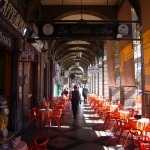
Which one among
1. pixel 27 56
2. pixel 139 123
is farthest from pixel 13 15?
pixel 139 123

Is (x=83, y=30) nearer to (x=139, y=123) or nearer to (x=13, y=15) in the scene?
(x=13, y=15)

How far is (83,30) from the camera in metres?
8.74

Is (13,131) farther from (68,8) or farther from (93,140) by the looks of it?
(68,8)

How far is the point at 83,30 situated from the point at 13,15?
283cm

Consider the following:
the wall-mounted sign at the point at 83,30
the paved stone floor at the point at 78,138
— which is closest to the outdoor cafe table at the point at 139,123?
the paved stone floor at the point at 78,138

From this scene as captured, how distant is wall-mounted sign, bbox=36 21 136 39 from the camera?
8.68m

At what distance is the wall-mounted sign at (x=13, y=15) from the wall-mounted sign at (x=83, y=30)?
82 cm

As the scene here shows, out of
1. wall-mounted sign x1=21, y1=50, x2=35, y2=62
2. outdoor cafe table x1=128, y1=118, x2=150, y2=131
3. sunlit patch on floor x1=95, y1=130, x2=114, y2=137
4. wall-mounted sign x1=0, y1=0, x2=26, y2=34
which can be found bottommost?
sunlit patch on floor x1=95, y1=130, x2=114, y2=137

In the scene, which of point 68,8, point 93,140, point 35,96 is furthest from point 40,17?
point 93,140

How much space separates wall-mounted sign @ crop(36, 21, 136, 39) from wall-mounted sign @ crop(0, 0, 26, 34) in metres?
0.82

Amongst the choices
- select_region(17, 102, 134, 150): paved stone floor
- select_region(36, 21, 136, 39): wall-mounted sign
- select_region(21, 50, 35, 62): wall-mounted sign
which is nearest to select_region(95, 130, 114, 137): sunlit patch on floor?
select_region(17, 102, 134, 150): paved stone floor

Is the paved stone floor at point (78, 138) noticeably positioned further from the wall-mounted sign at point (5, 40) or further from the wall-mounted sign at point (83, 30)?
the wall-mounted sign at point (83, 30)

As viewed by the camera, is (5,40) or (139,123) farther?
(5,40)

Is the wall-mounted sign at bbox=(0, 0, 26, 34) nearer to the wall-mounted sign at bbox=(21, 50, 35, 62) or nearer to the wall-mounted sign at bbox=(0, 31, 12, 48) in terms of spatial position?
the wall-mounted sign at bbox=(0, 31, 12, 48)
